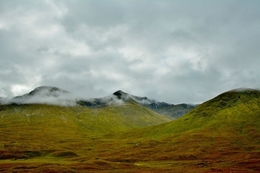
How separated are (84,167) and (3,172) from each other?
85.9 ft

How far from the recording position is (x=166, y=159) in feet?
473

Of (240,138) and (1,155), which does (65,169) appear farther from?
(240,138)

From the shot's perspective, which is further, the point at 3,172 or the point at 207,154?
the point at 207,154

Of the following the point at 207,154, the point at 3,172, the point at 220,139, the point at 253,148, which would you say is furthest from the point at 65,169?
the point at 220,139

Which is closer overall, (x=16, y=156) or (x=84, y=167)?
(x=84, y=167)

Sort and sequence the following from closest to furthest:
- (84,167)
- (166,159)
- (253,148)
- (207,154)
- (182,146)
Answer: (84,167), (166,159), (207,154), (253,148), (182,146)

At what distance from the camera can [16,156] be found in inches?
5822

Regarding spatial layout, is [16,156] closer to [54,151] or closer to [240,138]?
[54,151]

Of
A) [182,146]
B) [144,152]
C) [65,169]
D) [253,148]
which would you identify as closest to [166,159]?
[144,152]

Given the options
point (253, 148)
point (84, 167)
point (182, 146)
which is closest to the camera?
point (84, 167)

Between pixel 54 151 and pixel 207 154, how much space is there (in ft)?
317

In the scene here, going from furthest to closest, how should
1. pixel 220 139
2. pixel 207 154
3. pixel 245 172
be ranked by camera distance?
pixel 220 139 < pixel 207 154 < pixel 245 172

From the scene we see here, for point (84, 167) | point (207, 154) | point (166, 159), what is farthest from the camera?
point (207, 154)

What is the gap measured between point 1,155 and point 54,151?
3327 centimetres
